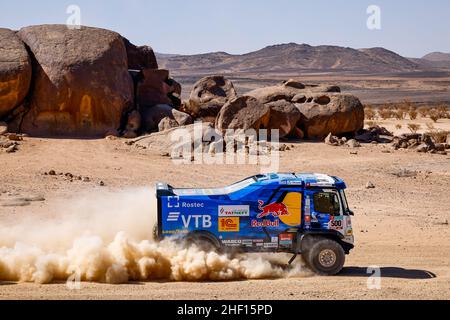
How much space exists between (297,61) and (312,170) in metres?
138

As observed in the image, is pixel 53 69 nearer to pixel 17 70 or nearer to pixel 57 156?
pixel 17 70

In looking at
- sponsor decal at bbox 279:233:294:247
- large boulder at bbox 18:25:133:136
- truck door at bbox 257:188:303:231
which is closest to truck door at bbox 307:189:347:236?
truck door at bbox 257:188:303:231

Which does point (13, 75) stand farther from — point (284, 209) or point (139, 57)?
point (284, 209)

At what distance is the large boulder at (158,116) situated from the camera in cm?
2533

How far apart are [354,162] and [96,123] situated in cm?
897

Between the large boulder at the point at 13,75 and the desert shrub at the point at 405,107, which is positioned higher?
the large boulder at the point at 13,75

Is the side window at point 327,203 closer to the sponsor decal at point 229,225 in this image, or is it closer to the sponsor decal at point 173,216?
the sponsor decal at point 229,225

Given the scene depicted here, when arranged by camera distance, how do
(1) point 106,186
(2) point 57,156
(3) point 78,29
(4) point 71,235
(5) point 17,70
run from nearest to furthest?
1. (4) point 71,235
2. (1) point 106,186
3. (2) point 57,156
4. (5) point 17,70
5. (3) point 78,29

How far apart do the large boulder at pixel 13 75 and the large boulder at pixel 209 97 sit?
252 inches

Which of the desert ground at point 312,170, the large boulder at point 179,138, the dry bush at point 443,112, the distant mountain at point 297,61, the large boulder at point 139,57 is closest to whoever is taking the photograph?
the desert ground at point 312,170

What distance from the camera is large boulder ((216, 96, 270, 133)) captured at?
24469 mm

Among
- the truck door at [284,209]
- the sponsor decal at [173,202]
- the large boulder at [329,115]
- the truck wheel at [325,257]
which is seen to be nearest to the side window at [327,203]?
the truck door at [284,209]

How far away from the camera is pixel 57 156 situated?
21.4m

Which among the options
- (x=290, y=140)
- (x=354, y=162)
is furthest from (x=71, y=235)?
(x=290, y=140)
